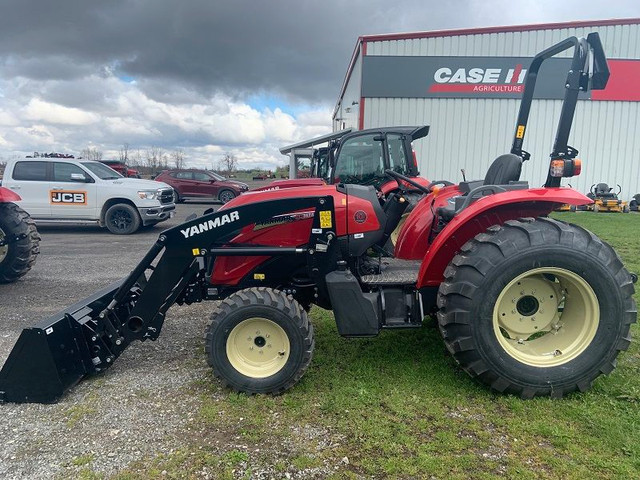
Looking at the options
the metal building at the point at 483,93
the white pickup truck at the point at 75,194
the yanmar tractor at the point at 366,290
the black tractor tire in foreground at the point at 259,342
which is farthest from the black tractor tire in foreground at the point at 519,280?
the metal building at the point at 483,93

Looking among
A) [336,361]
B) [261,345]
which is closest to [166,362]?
[261,345]

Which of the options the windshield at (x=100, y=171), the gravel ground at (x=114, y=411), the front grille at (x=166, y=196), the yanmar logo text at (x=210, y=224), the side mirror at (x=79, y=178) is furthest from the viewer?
→ the front grille at (x=166, y=196)

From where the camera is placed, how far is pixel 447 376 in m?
3.37

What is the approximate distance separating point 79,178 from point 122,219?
4.36ft

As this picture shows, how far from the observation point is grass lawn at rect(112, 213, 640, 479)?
2.38m

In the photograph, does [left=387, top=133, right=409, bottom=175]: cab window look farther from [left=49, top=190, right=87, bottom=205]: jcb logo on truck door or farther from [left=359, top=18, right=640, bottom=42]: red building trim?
[left=359, top=18, right=640, bottom=42]: red building trim

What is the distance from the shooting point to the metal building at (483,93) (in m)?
16.3

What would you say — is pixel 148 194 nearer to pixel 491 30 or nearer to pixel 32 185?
pixel 32 185

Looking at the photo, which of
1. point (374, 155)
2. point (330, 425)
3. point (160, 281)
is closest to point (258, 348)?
point (330, 425)

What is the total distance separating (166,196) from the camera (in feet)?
39.1

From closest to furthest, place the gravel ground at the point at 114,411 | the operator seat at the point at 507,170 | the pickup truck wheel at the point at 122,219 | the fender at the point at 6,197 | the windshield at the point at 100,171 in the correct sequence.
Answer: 1. the gravel ground at the point at 114,411
2. the operator seat at the point at 507,170
3. the fender at the point at 6,197
4. the pickup truck wheel at the point at 122,219
5. the windshield at the point at 100,171

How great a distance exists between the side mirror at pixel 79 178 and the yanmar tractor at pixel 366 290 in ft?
27.4

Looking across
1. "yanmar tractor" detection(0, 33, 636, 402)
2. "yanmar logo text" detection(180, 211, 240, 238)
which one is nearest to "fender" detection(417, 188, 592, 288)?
"yanmar tractor" detection(0, 33, 636, 402)

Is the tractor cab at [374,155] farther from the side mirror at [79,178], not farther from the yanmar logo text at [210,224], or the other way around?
the side mirror at [79,178]
